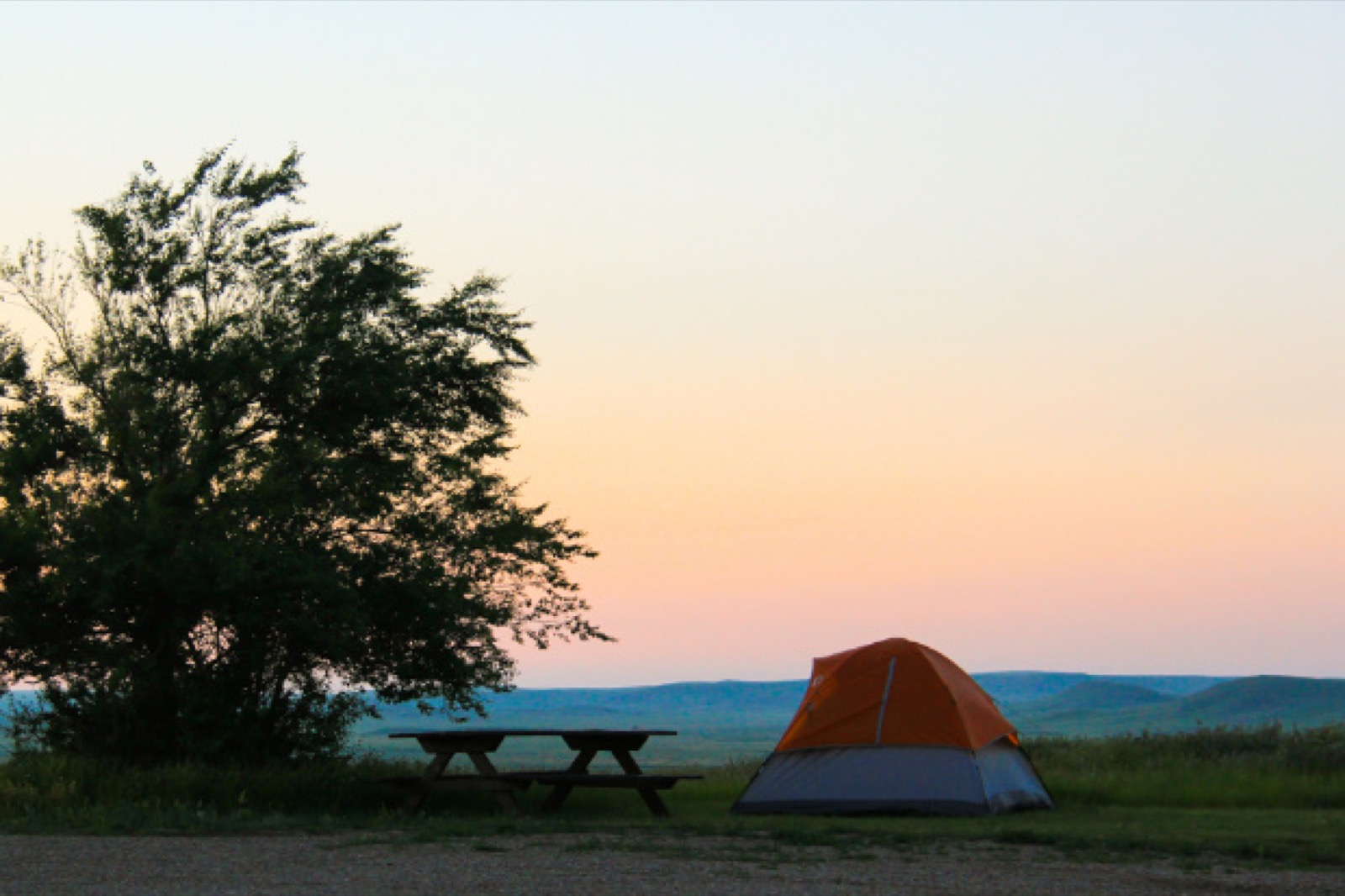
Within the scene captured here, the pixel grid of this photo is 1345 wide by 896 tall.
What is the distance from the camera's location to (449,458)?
84.2ft

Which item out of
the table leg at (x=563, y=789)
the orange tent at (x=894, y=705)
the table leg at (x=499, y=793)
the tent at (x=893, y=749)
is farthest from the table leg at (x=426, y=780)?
the orange tent at (x=894, y=705)

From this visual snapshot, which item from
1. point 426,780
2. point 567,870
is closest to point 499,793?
point 426,780

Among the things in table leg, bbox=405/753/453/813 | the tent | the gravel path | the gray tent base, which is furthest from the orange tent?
table leg, bbox=405/753/453/813

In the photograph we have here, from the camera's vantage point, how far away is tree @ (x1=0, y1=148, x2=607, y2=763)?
21906 millimetres

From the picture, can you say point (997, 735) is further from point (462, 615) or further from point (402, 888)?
point (402, 888)

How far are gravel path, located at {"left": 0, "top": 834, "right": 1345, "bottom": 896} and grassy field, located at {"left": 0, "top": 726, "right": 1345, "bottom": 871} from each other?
2.08ft

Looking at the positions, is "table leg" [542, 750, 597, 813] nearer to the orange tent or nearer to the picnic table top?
the picnic table top

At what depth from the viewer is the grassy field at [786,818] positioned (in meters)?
15.9

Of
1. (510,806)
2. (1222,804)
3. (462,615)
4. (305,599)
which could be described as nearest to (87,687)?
(305,599)

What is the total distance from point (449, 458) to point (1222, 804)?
511 inches

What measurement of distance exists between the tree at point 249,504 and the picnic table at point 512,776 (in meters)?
3.13

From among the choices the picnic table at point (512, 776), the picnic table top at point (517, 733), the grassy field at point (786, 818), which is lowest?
the grassy field at point (786, 818)

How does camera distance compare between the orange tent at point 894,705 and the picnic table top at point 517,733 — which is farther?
the orange tent at point 894,705

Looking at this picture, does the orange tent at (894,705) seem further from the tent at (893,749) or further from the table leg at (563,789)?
the table leg at (563,789)
